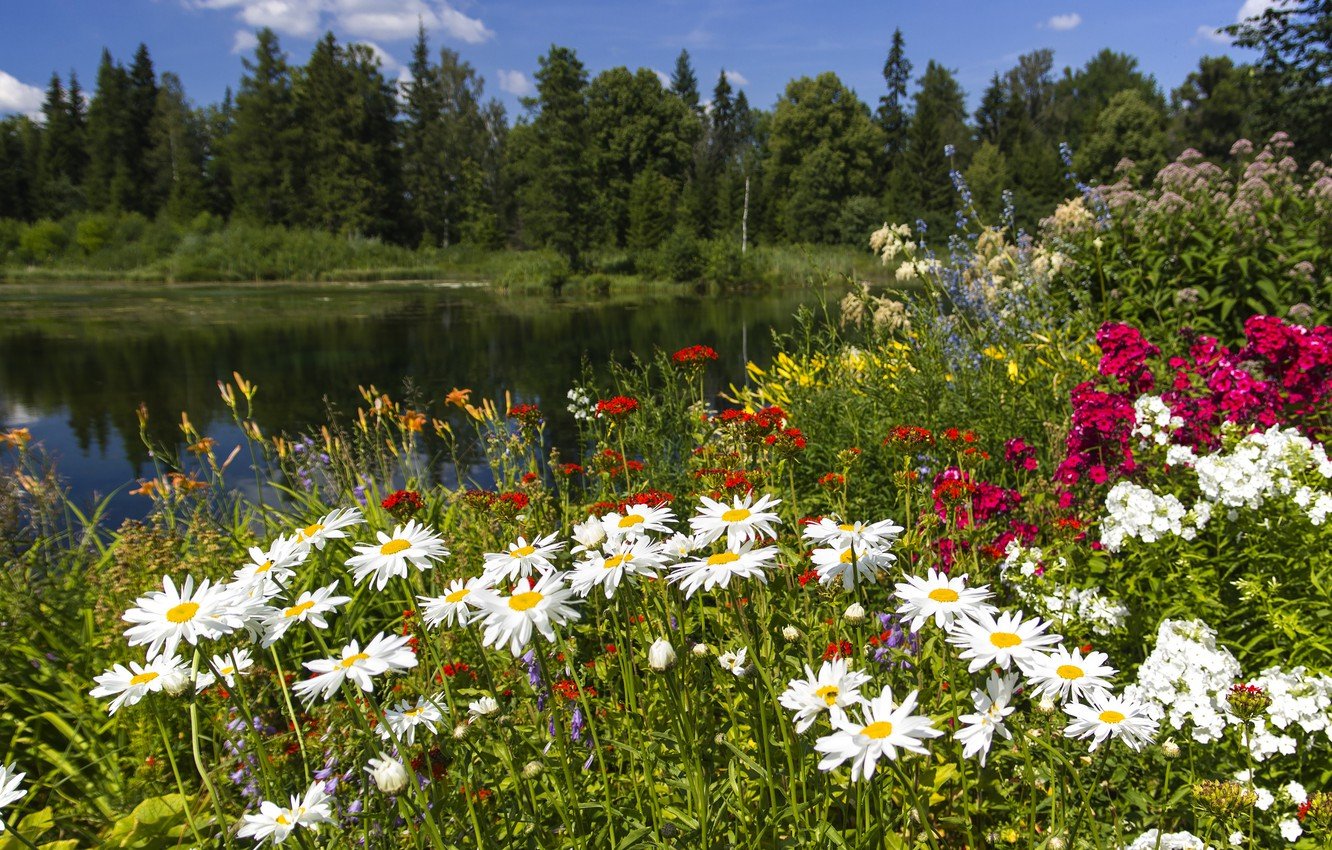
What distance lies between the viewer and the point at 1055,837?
1098 mm

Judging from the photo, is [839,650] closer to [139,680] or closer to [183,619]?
[183,619]

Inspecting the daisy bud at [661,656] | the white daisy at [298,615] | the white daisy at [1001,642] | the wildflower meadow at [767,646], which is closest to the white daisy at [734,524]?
the wildflower meadow at [767,646]

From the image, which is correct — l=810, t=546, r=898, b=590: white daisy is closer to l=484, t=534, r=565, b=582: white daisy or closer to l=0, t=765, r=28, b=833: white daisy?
l=484, t=534, r=565, b=582: white daisy

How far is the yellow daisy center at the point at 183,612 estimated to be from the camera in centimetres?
103

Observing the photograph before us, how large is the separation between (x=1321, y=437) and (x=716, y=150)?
49.5 m

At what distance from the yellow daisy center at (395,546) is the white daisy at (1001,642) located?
0.82 metres

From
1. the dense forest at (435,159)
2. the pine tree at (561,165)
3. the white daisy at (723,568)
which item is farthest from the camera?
the dense forest at (435,159)

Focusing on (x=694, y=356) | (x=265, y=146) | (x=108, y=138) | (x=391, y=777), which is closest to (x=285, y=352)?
(x=694, y=356)

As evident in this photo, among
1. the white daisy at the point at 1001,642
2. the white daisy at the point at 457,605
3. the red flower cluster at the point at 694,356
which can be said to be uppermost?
the red flower cluster at the point at 694,356

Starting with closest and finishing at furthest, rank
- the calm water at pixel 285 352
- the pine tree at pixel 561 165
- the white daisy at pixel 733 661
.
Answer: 1. the white daisy at pixel 733 661
2. the calm water at pixel 285 352
3. the pine tree at pixel 561 165

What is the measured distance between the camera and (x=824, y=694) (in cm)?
100

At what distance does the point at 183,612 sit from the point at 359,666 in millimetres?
278

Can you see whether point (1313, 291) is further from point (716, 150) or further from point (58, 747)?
point (716, 150)

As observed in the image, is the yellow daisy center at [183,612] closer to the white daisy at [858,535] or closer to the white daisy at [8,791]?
the white daisy at [8,791]
